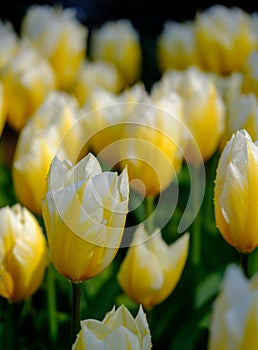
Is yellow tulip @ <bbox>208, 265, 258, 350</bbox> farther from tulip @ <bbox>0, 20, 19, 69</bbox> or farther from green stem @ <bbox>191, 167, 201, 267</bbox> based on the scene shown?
tulip @ <bbox>0, 20, 19, 69</bbox>

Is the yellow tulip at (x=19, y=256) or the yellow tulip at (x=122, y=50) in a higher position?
Result: the yellow tulip at (x=19, y=256)

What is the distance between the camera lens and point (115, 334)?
935mm

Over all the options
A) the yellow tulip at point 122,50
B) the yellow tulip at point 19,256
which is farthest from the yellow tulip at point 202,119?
the yellow tulip at point 122,50

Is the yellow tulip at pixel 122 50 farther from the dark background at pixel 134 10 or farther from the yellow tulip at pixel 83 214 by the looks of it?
the dark background at pixel 134 10

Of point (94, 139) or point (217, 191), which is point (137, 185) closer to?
point (94, 139)

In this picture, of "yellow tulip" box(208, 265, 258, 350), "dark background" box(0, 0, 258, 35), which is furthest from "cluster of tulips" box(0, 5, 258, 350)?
"dark background" box(0, 0, 258, 35)

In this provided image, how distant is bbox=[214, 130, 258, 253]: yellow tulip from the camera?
1094 millimetres

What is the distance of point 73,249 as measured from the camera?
1.07m

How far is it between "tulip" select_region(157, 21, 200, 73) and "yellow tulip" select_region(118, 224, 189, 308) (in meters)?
1.33

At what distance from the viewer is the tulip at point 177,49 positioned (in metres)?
2.64

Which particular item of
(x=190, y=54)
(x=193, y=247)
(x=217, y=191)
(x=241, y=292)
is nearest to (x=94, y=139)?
(x=193, y=247)

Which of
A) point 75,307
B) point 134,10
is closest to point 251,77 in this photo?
point 75,307

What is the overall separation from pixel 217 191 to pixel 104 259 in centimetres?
19

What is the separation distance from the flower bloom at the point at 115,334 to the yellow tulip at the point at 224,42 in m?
1.64
